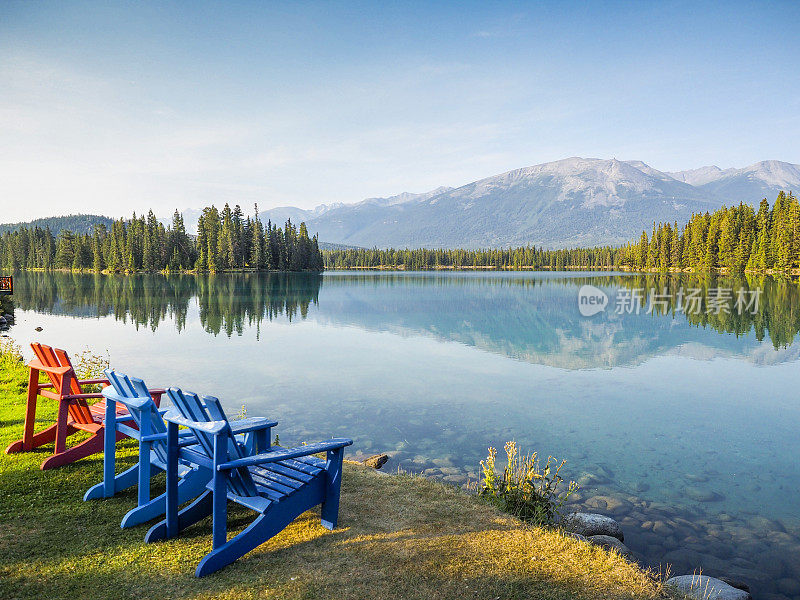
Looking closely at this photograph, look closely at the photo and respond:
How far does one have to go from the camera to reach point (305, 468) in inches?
239

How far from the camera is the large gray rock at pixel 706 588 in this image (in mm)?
5512

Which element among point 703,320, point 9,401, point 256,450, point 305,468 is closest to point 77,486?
point 256,450

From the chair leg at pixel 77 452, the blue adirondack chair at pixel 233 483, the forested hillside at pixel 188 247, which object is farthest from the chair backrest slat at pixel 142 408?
the forested hillside at pixel 188 247

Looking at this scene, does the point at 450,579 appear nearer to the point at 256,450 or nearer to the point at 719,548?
the point at 256,450

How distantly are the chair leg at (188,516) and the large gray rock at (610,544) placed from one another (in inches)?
205

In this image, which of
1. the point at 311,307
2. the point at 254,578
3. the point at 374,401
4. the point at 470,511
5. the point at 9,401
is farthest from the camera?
the point at 311,307

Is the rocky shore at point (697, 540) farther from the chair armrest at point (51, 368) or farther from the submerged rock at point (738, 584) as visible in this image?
the chair armrest at point (51, 368)

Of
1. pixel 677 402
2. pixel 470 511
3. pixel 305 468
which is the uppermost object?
pixel 305 468

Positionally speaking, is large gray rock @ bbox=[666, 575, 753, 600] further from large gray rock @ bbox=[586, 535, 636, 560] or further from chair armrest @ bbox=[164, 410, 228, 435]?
chair armrest @ bbox=[164, 410, 228, 435]

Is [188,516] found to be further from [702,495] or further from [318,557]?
[702,495]

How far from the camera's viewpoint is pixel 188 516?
5891 mm

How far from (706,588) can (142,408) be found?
691cm

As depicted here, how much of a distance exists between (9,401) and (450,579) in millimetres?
12239

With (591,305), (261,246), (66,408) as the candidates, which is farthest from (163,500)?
(261,246)
